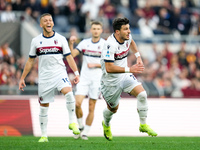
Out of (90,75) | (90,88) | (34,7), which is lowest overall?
(90,88)

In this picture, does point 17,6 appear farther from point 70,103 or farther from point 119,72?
point 119,72

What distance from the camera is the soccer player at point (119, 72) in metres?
10.6

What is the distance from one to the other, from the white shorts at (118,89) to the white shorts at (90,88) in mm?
2397

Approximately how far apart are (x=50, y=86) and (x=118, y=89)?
180 cm

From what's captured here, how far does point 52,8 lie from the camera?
23328mm

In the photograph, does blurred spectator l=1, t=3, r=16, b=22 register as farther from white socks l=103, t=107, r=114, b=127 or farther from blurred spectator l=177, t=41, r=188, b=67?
white socks l=103, t=107, r=114, b=127

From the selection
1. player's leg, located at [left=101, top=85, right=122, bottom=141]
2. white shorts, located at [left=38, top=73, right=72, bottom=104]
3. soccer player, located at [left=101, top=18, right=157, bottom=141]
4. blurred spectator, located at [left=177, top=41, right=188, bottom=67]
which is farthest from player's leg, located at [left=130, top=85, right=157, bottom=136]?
blurred spectator, located at [left=177, top=41, right=188, bottom=67]

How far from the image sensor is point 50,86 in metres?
12.0

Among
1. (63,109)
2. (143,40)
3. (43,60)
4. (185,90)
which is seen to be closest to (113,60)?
(43,60)

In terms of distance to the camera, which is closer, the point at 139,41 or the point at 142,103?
the point at 142,103

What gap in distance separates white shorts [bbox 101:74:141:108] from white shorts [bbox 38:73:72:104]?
1.05 meters

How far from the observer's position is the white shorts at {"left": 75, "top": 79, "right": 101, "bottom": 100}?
45.6 feet

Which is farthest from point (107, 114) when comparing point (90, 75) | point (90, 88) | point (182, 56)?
point (182, 56)

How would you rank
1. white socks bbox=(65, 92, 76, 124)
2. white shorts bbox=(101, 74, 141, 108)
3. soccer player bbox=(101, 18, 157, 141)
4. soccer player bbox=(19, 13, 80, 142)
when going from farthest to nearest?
soccer player bbox=(19, 13, 80, 142) < white socks bbox=(65, 92, 76, 124) < white shorts bbox=(101, 74, 141, 108) < soccer player bbox=(101, 18, 157, 141)
